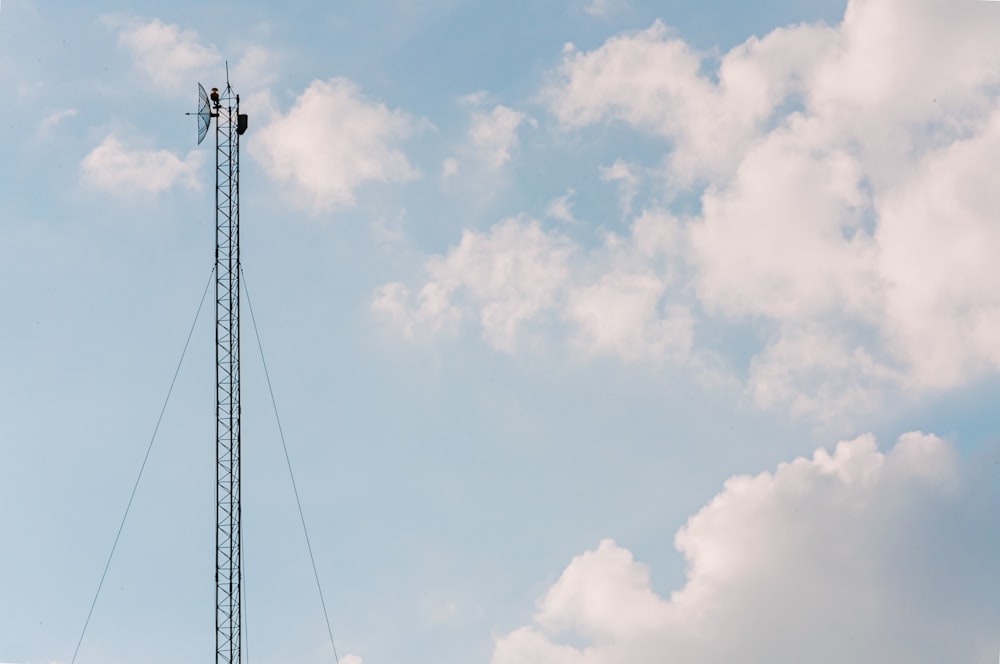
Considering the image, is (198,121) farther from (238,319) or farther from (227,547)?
(227,547)

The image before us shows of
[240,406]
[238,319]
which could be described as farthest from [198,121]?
[240,406]

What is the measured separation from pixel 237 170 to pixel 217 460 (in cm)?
3238

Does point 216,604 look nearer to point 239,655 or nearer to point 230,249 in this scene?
point 239,655

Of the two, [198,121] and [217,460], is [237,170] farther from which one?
[217,460]

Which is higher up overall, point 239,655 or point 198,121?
point 198,121

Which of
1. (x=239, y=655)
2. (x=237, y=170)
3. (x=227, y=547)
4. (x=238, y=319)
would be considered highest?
(x=237, y=170)

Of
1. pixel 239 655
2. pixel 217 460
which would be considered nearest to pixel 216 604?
pixel 239 655

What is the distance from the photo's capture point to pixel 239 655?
147625 mm

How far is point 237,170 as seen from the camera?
158000 mm

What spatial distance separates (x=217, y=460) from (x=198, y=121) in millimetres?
37399

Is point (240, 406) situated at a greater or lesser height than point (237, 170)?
lesser

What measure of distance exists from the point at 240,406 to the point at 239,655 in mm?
25735

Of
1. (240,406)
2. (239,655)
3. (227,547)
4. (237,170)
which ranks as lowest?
(239,655)

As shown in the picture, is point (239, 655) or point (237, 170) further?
point (237, 170)
